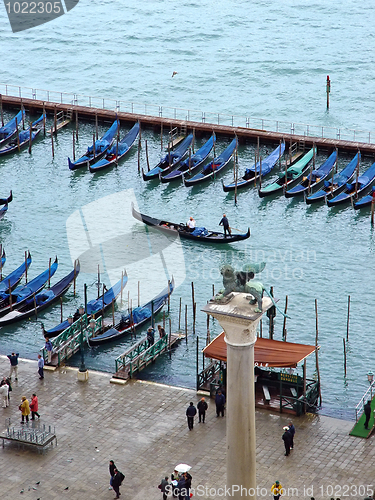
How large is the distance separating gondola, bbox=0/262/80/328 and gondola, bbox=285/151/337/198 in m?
14.1

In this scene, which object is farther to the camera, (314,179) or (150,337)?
(314,179)

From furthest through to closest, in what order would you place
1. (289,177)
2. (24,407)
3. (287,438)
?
(289,177), (24,407), (287,438)

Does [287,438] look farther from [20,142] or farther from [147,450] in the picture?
[20,142]

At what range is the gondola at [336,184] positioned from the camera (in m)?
50.0

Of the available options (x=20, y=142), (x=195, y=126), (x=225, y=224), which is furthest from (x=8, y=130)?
(x=225, y=224)

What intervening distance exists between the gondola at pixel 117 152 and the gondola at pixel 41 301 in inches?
543

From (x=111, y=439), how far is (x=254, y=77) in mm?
50297

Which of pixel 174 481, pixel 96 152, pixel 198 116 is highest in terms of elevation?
pixel 174 481

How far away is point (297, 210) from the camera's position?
49750 millimetres

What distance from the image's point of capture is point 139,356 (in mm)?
34031

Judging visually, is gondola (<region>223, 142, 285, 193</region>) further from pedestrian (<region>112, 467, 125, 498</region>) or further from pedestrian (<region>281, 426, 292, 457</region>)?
pedestrian (<region>112, 467, 125, 498</region>)

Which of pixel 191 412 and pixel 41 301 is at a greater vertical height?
pixel 191 412

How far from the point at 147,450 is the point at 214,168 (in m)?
26.9

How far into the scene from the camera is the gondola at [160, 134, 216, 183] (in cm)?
5300
